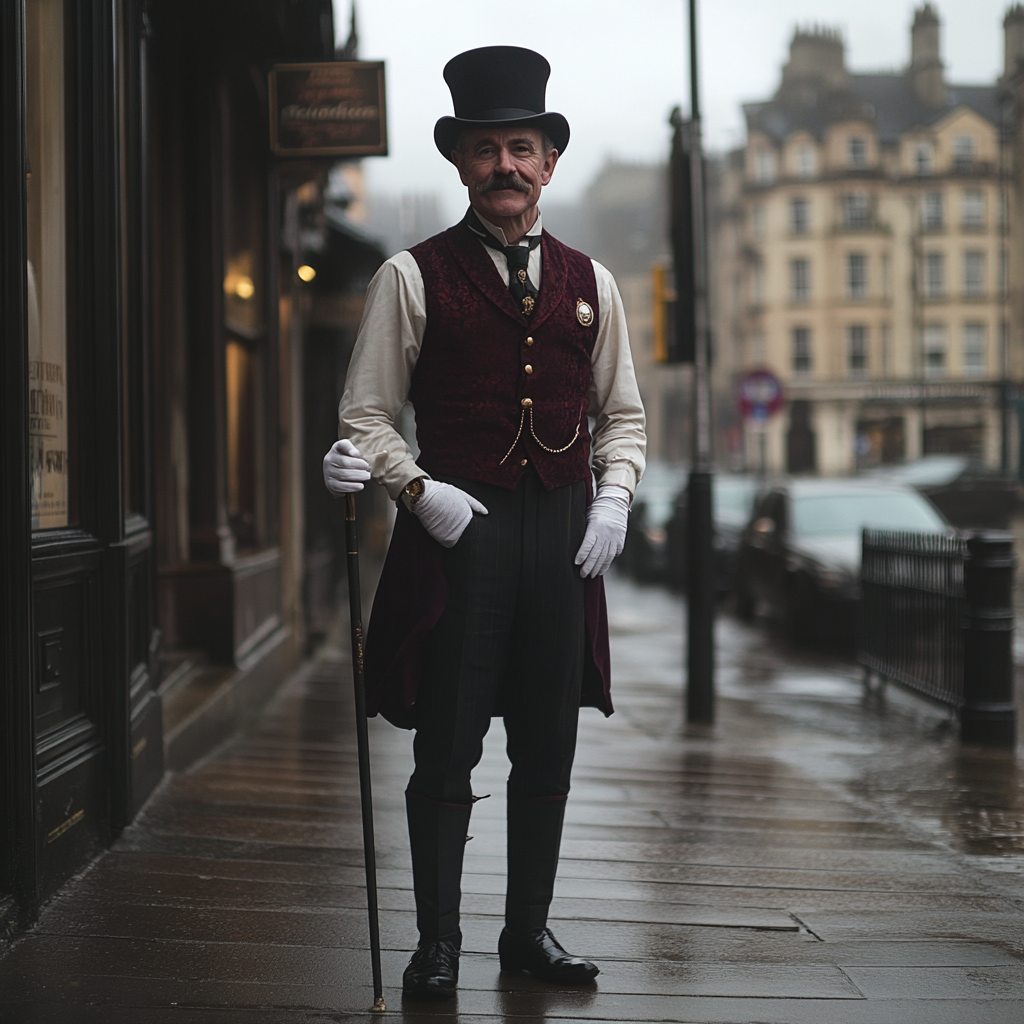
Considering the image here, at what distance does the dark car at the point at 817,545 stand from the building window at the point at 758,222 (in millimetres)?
49985

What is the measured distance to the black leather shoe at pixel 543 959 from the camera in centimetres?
303

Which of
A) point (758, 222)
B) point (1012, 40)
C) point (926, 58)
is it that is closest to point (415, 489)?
point (1012, 40)

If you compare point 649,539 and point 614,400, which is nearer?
point 614,400

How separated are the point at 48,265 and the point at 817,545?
8.33 metres

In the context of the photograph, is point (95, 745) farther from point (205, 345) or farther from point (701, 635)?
point (701, 635)

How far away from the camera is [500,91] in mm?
2979

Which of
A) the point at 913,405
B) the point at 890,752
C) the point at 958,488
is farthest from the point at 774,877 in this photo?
the point at 913,405

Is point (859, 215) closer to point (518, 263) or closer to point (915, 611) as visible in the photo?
point (915, 611)

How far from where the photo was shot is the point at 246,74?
7898 millimetres

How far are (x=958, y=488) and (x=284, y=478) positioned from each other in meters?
19.7

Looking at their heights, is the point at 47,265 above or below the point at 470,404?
above

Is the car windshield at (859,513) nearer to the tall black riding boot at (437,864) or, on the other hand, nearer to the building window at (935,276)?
the tall black riding boot at (437,864)

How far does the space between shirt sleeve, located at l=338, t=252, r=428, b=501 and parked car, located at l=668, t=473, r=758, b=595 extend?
1150cm

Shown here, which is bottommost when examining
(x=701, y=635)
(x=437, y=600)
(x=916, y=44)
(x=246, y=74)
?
(x=701, y=635)
